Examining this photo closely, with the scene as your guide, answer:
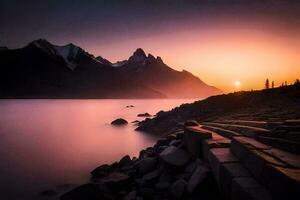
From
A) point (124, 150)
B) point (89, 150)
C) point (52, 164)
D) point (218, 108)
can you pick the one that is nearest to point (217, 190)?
point (52, 164)

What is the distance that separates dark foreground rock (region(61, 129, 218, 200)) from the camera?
8805 mm

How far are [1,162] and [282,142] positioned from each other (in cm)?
2148

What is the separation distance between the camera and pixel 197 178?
8.93 metres

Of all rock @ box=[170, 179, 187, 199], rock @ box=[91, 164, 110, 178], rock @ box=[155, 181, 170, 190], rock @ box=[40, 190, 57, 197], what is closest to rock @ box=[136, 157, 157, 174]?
rock @ box=[155, 181, 170, 190]

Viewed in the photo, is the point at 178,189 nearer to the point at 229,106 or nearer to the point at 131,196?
the point at 131,196

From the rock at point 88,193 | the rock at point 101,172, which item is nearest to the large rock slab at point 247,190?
the rock at point 88,193

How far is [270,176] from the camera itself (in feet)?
18.6

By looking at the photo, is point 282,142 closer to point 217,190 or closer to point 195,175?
point 217,190

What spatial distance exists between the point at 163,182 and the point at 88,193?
9.70 ft

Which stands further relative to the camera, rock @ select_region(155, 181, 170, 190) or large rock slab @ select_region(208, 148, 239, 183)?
rock @ select_region(155, 181, 170, 190)

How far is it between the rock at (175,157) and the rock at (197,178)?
5.88 ft

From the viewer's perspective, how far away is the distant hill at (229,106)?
22.0m

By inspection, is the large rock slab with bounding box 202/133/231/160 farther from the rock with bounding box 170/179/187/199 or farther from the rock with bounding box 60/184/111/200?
the rock with bounding box 60/184/111/200

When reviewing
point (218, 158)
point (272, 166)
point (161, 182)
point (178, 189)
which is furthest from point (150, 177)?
point (272, 166)
